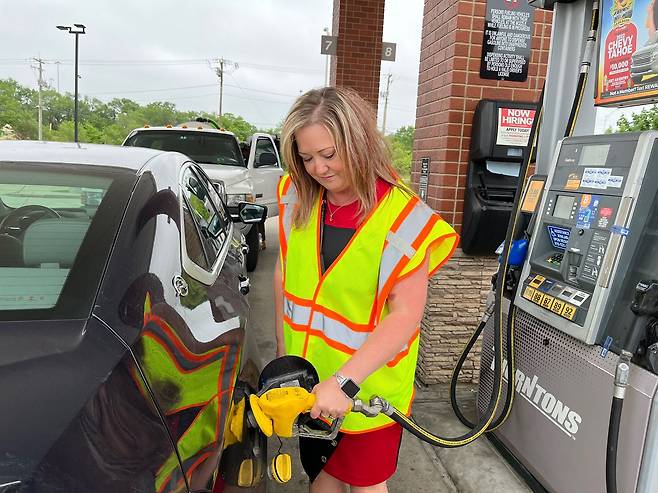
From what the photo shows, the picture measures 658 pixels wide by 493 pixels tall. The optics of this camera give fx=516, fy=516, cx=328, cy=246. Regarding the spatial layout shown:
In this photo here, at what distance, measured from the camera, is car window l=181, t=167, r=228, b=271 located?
1.94 meters

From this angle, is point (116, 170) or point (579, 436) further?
point (579, 436)

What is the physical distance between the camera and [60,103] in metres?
64.1

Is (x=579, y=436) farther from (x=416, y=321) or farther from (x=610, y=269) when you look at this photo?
(x=416, y=321)

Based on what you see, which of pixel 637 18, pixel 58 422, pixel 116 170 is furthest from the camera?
pixel 637 18

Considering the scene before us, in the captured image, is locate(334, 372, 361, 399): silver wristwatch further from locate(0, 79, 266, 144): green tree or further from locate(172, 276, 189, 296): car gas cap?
locate(0, 79, 266, 144): green tree

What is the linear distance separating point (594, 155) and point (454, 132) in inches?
51.0

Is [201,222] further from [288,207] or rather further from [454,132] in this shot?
[454,132]

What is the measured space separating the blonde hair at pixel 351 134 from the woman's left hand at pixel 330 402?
0.53m

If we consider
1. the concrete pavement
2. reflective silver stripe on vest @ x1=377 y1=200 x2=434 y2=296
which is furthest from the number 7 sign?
reflective silver stripe on vest @ x1=377 y1=200 x2=434 y2=296

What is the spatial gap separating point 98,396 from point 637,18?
2.35 m

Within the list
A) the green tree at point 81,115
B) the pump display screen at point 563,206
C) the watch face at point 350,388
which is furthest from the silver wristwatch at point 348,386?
the green tree at point 81,115

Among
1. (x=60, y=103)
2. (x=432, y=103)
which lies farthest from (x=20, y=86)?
(x=432, y=103)

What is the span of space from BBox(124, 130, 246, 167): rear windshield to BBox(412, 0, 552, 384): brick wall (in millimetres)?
4152

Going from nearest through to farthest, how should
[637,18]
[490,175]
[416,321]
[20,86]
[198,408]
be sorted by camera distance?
[198,408] < [416,321] < [637,18] < [490,175] < [20,86]
